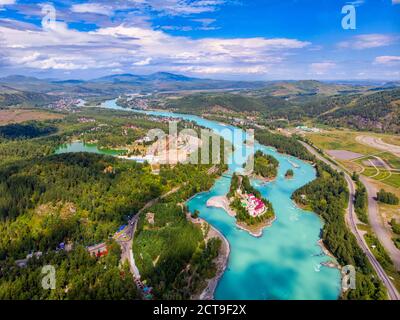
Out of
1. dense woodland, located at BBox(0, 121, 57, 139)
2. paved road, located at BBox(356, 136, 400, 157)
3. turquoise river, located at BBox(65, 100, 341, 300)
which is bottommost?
turquoise river, located at BBox(65, 100, 341, 300)

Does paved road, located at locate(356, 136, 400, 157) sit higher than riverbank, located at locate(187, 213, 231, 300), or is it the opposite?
paved road, located at locate(356, 136, 400, 157)

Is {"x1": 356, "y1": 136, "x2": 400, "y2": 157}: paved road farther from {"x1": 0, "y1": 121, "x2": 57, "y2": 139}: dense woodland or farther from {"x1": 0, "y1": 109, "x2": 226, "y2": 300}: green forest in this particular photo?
{"x1": 0, "y1": 121, "x2": 57, "y2": 139}: dense woodland

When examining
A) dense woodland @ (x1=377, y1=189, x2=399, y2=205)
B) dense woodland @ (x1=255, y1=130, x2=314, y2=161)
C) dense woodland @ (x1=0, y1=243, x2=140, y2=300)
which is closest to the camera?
dense woodland @ (x1=0, y1=243, x2=140, y2=300)

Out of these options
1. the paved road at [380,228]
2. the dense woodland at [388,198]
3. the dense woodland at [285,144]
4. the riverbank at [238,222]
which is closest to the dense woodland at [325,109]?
the dense woodland at [285,144]

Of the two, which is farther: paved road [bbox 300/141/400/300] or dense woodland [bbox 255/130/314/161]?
dense woodland [bbox 255/130/314/161]

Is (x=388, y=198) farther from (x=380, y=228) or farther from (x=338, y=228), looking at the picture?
(x=338, y=228)

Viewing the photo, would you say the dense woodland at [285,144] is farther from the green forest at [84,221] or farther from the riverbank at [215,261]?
the riverbank at [215,261]

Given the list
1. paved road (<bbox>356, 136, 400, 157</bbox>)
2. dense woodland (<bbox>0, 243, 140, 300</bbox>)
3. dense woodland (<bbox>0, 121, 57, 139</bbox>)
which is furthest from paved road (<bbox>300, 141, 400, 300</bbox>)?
dense woodland (<bbox>0, 121, 57, 139</bbox>)
